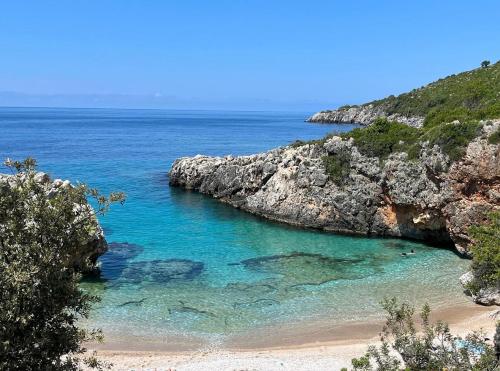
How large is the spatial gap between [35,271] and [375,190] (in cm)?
3143

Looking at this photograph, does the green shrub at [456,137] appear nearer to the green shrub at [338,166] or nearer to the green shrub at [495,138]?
the green shrub at [495,138]

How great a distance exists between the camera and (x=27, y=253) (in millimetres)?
8891

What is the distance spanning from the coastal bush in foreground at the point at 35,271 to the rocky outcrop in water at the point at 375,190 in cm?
2689

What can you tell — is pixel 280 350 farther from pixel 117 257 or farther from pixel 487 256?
pixel 117 257

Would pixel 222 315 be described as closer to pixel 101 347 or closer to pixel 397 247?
pixel 101 347

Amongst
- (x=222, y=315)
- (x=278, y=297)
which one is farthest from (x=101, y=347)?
(x=278, y=297)

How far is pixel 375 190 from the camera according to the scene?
121 ft

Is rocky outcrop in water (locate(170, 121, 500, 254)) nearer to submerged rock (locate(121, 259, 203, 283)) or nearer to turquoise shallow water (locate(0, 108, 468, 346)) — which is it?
turquoise shallow water (locate(0, 108, 468, 346))

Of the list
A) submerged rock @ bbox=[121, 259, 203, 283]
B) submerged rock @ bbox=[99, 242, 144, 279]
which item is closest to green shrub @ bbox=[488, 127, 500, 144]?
submerged rock @ bbox=[121, 259, 203, 283]

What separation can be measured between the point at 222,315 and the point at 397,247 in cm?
1605

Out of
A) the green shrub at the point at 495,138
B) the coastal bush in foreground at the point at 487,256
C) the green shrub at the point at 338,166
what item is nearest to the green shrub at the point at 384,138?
the green shrub at the point at 338,166

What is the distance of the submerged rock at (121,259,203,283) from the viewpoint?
2723 centimetres

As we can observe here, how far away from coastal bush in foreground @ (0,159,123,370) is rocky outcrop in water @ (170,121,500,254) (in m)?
26.9

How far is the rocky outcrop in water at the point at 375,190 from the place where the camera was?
3006cm
